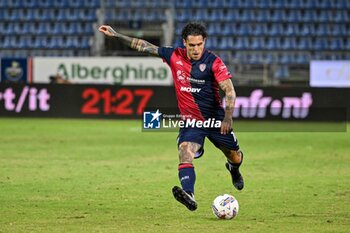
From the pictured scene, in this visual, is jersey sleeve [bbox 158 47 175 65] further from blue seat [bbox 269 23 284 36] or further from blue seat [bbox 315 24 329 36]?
blue seat [bbox 315 24 329 36]

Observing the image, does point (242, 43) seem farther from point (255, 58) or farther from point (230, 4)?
point (230, 4)

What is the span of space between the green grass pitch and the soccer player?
80 cm

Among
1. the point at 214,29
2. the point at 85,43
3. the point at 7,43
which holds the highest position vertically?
the point at 214,29

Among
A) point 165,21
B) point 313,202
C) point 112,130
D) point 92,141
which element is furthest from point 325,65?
point 313,202

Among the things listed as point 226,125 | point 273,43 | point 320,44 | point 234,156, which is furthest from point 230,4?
point 226,125

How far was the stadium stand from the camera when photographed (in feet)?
113

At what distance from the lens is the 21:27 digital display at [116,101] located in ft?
93.3

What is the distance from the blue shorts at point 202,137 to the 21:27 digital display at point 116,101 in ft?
61.2

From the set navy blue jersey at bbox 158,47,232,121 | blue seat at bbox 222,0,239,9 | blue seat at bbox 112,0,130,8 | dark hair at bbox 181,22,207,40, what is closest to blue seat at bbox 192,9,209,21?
blue seat at bbox 222,0,239,9

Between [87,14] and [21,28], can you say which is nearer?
[87,14]

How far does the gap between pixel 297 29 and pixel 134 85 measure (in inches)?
392

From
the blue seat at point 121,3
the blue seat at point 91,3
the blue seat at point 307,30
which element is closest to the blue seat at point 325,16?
the blue seat at point 307,30

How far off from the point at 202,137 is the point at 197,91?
516mm

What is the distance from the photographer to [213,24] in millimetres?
35688
